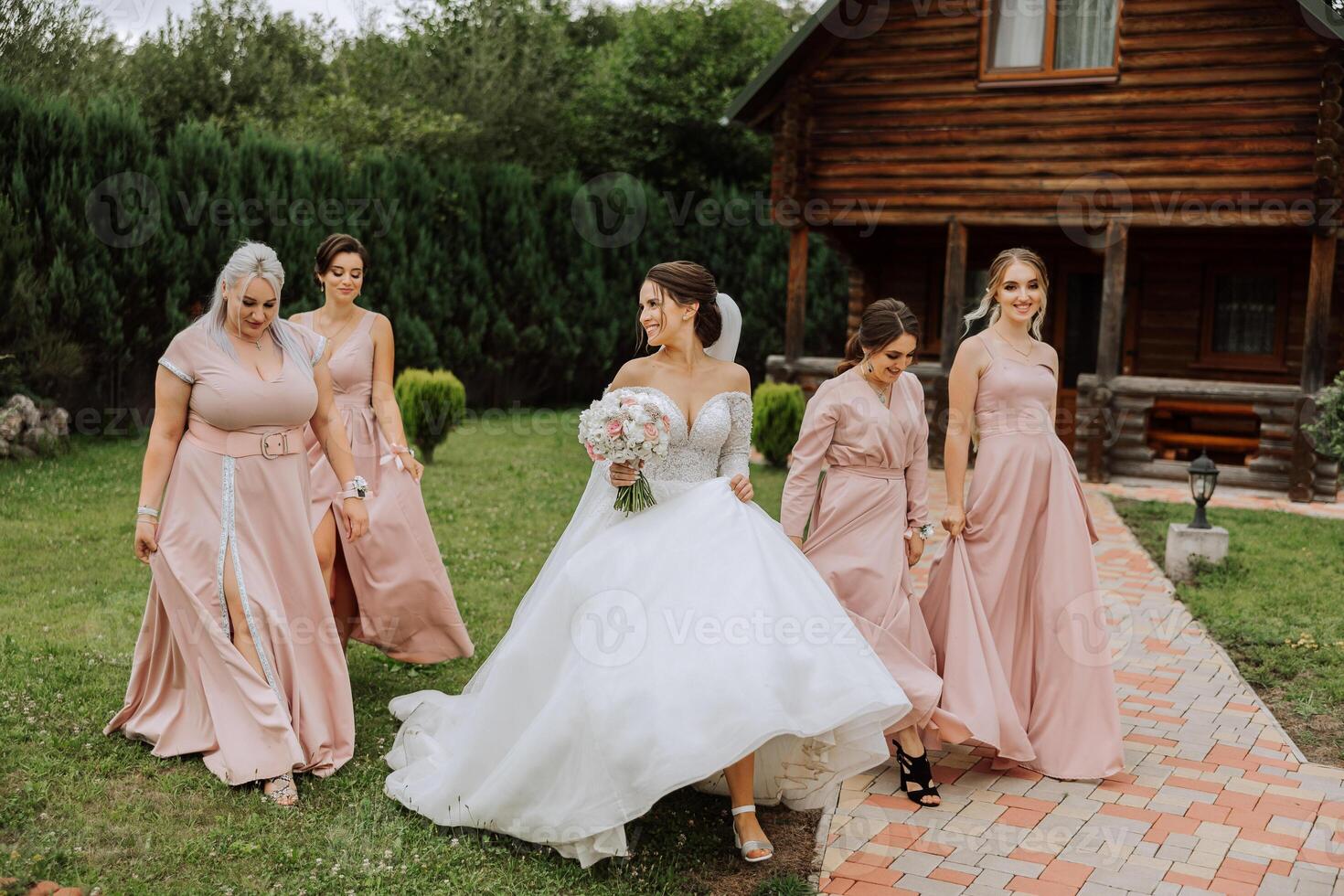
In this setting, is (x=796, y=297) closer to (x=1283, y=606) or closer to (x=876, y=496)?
(x=1283, y=606)

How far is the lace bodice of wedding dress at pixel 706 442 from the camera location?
15.1 feet

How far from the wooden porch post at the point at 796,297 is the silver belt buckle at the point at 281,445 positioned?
35.8ft

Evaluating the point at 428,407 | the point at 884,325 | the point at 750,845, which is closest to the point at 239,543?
the point at 750,845

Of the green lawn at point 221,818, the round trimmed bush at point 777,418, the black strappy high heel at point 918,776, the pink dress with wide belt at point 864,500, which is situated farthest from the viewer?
the round trimmed bush at point 777,418

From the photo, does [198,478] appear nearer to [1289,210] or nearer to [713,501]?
[713,501]

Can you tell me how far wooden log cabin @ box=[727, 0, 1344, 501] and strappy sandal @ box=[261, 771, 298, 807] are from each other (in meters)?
10.8

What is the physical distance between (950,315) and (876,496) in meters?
9.98

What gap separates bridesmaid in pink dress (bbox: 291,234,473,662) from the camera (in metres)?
5.84

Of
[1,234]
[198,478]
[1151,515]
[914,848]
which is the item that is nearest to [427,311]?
[1,234]

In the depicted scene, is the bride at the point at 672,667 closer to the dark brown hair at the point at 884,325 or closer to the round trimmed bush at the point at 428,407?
the dark brown hair at the point at 884,325

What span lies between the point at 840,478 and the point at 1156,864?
188 centimetres

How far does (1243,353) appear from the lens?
1598 centimetres

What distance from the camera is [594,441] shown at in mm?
4438

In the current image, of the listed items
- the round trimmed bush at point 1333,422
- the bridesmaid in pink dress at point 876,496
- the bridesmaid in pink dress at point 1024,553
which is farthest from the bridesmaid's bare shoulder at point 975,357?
the round trimmed bush at point 1333,422
